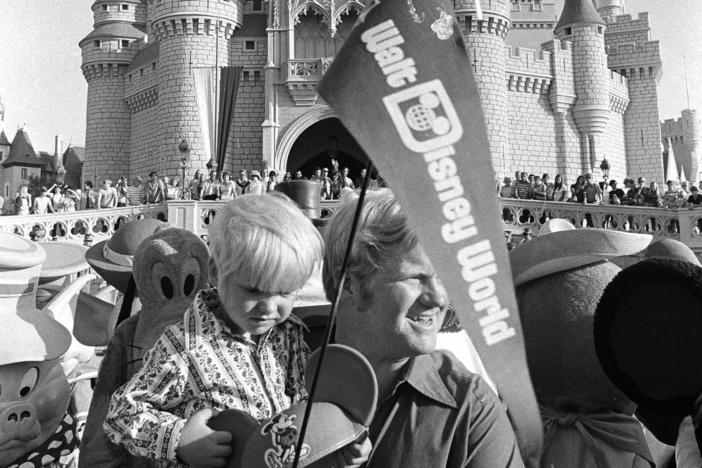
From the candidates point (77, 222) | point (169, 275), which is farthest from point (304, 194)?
point (77, 222)

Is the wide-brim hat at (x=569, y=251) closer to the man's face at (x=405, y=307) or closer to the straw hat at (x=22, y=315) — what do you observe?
the man's face at (x=405, y=307)

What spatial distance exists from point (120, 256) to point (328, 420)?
91.6 inches

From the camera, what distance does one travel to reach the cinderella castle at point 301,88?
80.3ft

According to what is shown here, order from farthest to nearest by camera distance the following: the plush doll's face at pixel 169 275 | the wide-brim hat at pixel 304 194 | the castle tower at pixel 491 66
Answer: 1. the castle tower at pixel 491 66
2. the wide-brim hat at pixel 304 194
3. the plush doll's face at pixel 169 275

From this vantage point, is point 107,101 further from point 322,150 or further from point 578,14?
point 578,14

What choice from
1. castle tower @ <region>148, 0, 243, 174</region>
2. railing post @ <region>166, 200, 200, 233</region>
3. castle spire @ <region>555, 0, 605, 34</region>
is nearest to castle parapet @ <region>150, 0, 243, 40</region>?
castle tower @ <region>148, 0, 243, 174</region>

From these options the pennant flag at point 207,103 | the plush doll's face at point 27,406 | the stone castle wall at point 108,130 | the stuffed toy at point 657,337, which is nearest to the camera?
the stuffed toy at point 657,337

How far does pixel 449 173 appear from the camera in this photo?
4.12ft

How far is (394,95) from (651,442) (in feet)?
5.25

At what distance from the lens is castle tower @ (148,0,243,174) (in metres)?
24.7

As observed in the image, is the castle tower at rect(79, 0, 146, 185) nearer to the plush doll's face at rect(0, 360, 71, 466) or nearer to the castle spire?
the castle spire

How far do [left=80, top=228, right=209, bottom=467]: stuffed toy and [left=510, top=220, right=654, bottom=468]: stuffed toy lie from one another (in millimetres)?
1006

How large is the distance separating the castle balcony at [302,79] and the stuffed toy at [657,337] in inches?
877

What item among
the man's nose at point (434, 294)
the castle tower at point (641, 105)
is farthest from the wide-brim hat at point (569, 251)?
the castle tower at point (641, 105)
